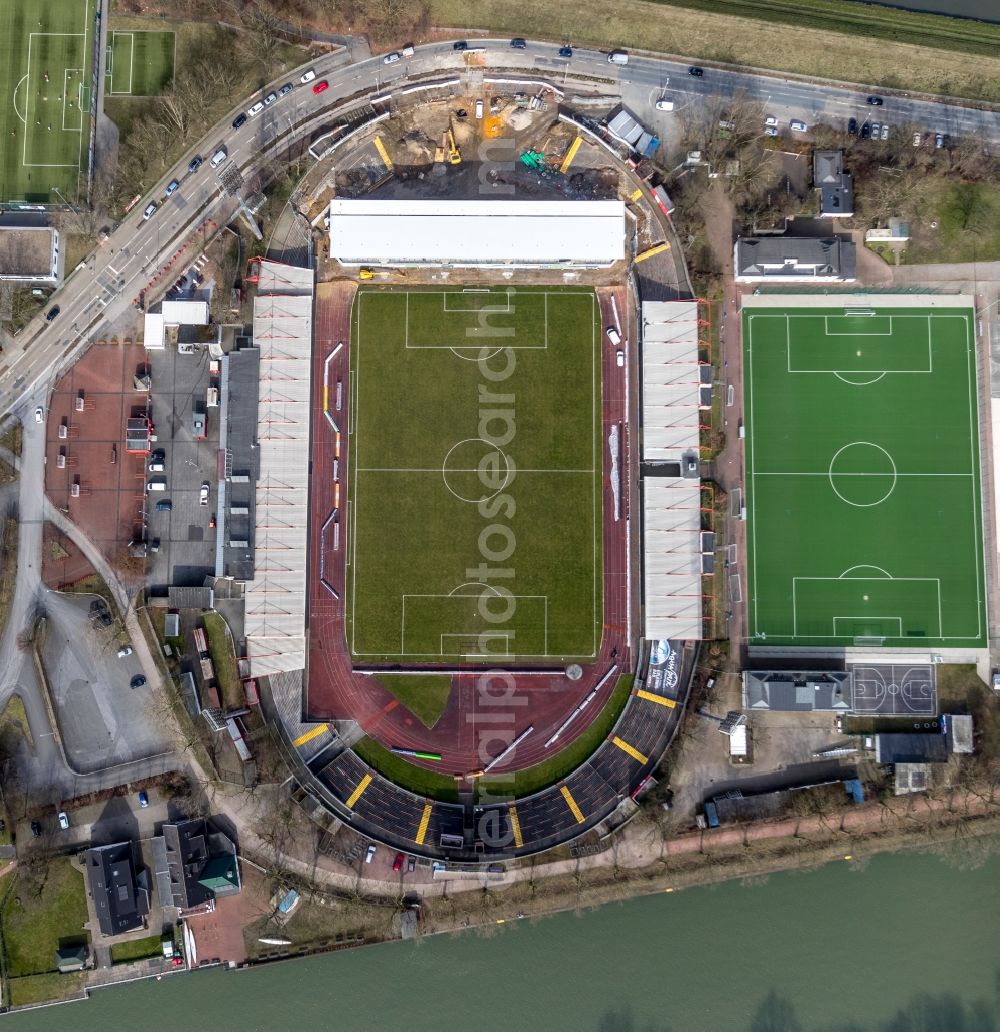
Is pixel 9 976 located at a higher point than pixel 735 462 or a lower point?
lower

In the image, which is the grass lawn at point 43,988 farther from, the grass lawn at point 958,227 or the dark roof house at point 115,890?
the grass lawn at point 958,227

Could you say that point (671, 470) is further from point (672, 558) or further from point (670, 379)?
point (670, 379)

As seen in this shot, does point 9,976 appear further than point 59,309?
No

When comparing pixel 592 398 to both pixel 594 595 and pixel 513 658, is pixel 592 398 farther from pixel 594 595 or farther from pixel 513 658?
pixel 513 658

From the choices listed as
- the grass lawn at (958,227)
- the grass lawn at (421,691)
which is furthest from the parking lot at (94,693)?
the grass lawn at (958,227)

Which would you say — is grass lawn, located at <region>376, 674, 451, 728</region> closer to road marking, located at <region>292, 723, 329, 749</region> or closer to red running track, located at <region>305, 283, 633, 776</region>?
red running track, located at <region>305, 283, 633, 776</region>

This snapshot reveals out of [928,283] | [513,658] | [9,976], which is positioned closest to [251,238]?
[513,658]

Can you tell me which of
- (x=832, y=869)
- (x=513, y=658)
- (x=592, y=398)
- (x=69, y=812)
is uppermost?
(x=592, y=398)
